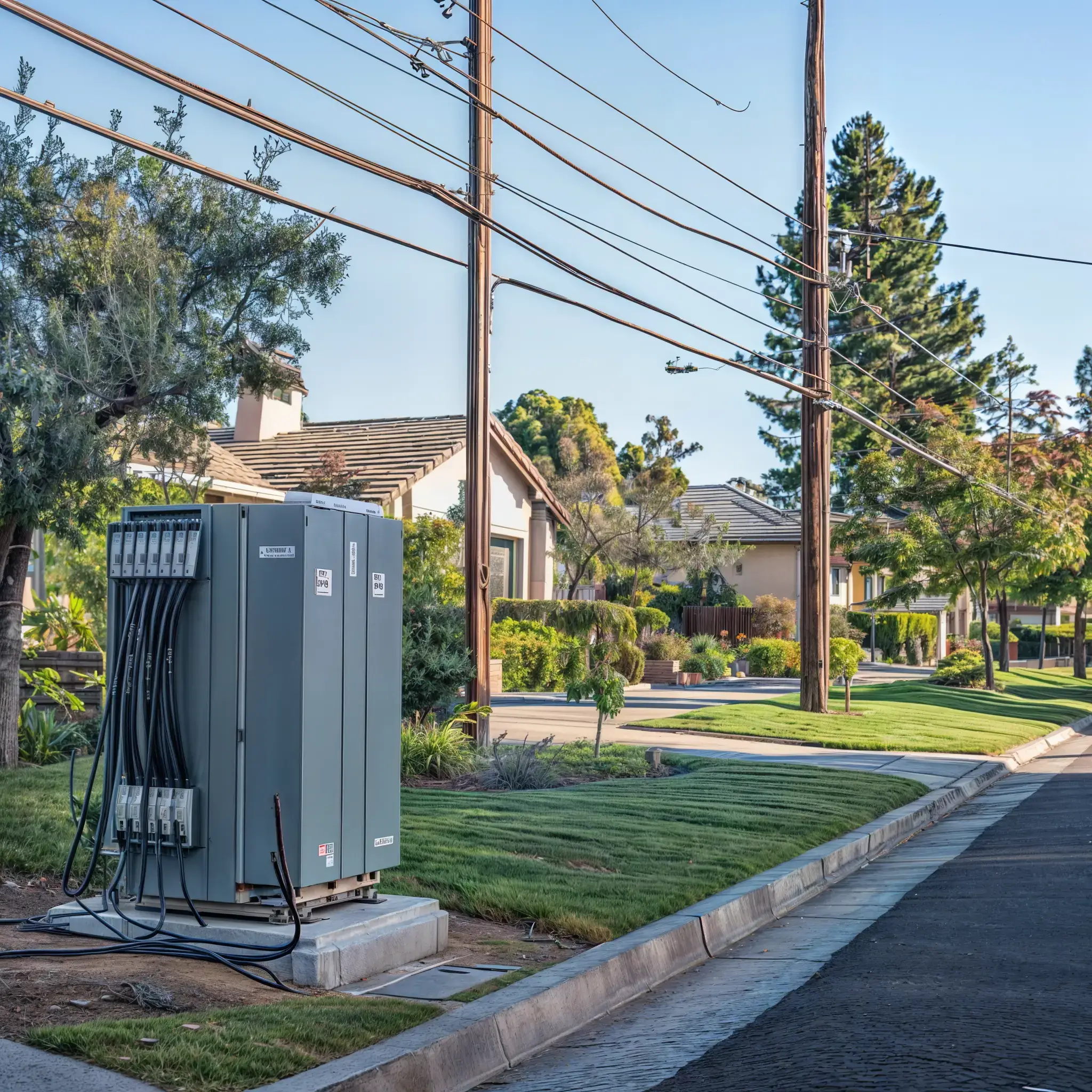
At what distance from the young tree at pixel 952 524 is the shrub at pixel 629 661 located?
6.45 m

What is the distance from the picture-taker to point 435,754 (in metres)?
13.0

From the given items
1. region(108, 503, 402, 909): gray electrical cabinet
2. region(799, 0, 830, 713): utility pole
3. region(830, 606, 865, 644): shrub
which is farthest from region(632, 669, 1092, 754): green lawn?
region(830, 606, 865, 644): shrub

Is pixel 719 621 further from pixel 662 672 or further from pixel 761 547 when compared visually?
pixel 662 672

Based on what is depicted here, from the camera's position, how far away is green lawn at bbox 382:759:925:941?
7832 mm

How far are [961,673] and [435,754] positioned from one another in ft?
73.9

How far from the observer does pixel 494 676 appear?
25.0 metres

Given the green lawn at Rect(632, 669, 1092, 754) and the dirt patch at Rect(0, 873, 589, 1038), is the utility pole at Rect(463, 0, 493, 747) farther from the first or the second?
the dirt patch at Rect(0, 873, 589, 1038)

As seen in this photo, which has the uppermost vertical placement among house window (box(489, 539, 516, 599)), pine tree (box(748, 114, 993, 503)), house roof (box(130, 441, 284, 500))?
pine tree (box(748, 114, 993, 503))

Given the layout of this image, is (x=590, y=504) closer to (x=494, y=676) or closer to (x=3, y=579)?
(x=494, y=676)

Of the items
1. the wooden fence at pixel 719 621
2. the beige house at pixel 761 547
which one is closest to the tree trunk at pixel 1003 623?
the wooden fence at pixel 719 621

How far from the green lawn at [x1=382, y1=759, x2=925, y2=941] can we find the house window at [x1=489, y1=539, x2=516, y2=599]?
1578 centimetres

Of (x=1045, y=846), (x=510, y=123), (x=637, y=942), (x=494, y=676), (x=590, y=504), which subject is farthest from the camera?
(x=590, y=504)

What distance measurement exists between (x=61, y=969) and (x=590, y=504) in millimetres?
33275

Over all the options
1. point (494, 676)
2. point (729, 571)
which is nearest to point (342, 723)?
point (494, 676)
